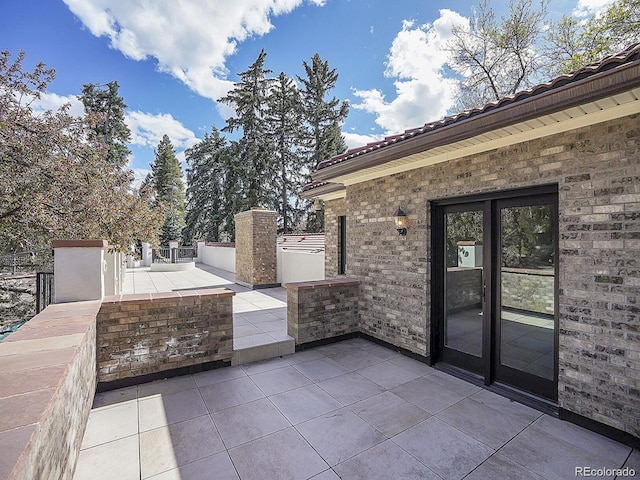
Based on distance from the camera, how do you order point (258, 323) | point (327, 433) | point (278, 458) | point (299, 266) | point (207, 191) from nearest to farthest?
1. point (278, 458)
2. point (327, 433)
3. point (258, 323)
4. point (299, 266)
5. point (207, 191)

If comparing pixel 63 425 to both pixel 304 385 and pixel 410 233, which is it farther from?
pixel 410 233

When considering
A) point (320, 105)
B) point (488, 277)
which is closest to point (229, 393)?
point (488, 277)

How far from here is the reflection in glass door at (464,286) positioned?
13.3 ft

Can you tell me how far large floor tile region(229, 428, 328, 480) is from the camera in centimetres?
240

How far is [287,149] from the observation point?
23.9 m

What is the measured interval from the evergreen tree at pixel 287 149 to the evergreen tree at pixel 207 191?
4449mm

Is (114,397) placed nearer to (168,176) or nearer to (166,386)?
(166,386)

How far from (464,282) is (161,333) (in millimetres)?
4254

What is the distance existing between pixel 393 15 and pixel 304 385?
10907 mm

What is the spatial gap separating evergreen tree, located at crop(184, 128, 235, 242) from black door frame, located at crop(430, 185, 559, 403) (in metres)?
21.2

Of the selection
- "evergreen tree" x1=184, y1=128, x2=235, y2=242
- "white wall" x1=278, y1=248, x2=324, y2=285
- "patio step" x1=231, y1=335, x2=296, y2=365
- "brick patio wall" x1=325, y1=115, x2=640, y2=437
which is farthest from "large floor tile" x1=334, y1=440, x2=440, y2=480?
"evergreen tree" x1=184, y1=128, x2=235, y2=242

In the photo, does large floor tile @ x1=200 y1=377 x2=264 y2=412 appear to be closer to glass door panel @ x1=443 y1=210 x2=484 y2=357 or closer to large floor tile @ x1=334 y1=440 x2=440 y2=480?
large floor tile @ x1=334 y1=440 x2=440 y2=480

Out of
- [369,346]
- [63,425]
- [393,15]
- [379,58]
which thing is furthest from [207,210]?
[63,425]
